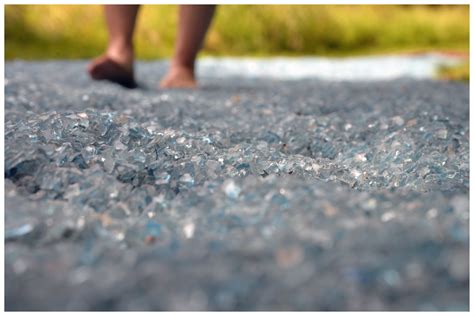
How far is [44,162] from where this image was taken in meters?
1.46

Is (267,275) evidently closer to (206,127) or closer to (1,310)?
(1,310)

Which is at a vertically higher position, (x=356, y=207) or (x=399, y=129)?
(x=356, y=207)

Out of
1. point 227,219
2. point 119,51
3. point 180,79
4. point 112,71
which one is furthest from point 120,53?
point 227,219

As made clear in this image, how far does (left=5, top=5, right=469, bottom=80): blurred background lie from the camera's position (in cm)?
820

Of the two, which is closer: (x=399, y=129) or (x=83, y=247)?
(x=83, y=247)

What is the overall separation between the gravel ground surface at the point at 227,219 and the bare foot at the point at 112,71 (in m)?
1.56

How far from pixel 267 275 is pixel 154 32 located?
347 inches

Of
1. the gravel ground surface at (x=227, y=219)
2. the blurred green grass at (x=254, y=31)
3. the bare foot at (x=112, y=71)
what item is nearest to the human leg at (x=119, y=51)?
the bare foot at (x=112, y=71)

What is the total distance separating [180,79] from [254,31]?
19.0 feet

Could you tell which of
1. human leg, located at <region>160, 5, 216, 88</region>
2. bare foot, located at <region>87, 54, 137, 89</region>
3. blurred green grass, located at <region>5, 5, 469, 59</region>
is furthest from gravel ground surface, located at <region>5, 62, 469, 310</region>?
blurred green grass, located at <region>5, 5, 469, 59</region>

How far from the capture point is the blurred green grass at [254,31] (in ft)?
26.9

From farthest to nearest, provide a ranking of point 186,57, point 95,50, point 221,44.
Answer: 1. point 221,44
2. point 95,50
3. point 186,57

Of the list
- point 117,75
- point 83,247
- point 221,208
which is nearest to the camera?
point 83,247
